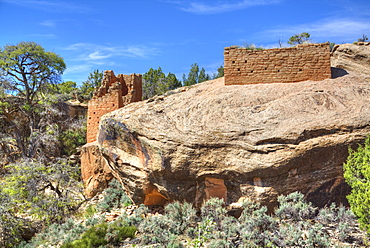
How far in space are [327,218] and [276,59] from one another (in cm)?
512

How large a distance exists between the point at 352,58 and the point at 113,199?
34.7 ft

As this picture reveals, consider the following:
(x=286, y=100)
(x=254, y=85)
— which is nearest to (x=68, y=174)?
(x=254, y=85)

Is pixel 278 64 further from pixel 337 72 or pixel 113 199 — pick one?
pixel 113 199

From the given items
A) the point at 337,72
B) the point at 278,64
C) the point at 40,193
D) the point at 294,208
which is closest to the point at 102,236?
the point at 294,208

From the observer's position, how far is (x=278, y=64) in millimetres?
10641

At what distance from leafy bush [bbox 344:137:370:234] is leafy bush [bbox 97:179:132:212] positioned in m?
7.08

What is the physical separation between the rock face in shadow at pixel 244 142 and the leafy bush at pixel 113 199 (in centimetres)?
156

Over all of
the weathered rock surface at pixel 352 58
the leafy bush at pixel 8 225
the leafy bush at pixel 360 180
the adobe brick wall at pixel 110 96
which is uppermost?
the weathered rock surface at pixel 352 58

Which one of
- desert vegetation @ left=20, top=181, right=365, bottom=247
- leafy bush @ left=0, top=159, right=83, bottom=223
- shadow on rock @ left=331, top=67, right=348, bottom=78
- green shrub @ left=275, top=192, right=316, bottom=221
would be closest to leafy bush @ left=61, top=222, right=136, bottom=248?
desert vegetation @ left=20, top=181, right=365, bottom=247

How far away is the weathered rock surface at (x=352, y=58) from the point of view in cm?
1259

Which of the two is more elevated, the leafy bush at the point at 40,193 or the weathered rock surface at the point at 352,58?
the weathered rock surface at the point at 352,58

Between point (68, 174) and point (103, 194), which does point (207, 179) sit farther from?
point (68, 174)

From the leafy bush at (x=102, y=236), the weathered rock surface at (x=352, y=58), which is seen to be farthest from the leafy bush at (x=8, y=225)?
the weathered rock surface at (x=352, y=58)

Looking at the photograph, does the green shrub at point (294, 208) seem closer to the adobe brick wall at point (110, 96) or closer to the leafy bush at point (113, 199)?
the leafy bush at point (113, 199)
